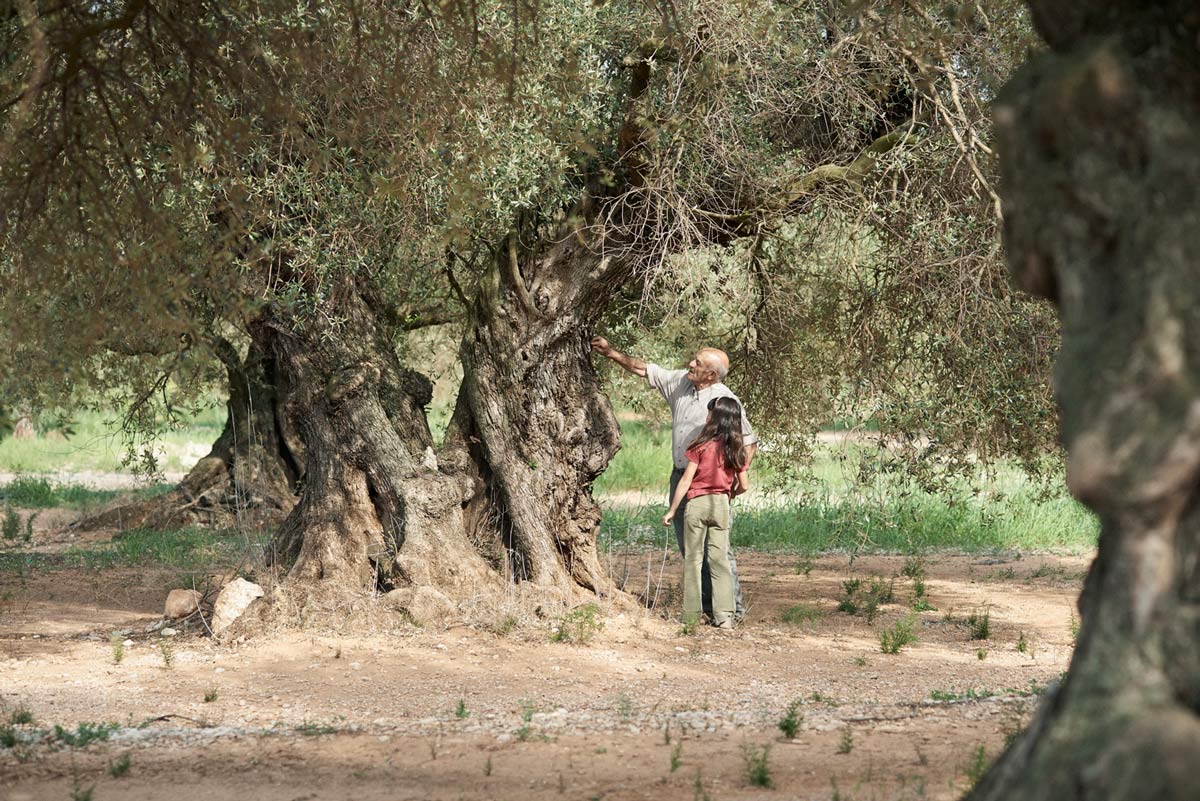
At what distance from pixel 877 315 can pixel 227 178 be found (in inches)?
180

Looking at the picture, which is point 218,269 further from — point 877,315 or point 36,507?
point 36,507

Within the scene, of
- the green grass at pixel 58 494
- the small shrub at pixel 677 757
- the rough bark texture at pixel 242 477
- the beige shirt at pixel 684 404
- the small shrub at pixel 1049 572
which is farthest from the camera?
the green grass at pixel 58 494

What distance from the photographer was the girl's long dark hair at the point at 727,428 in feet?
26.7

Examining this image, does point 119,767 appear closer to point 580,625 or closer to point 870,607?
point 580,625

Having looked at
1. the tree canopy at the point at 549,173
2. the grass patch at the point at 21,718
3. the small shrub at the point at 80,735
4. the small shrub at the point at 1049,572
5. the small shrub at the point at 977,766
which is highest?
the tree canopy at the point at 549,173

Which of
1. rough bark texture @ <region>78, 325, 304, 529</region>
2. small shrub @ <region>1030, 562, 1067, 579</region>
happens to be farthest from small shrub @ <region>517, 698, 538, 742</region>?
rough bark texture @ <region>78, 325, 304, 529</region>

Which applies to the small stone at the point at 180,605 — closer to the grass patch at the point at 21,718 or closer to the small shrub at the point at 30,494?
the grass patch at the point at 21,718

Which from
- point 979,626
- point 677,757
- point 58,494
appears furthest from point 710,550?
point 58,494

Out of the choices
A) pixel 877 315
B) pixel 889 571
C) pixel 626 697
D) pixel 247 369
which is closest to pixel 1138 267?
pixel 626 697

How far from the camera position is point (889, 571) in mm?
11617

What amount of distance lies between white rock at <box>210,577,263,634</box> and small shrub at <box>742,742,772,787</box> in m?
4.34

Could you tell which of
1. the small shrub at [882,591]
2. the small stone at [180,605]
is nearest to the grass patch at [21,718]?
the small stone at [180,605]

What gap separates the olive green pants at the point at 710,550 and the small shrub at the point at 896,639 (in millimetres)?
1110

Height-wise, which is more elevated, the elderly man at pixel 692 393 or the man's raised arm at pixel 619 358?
the man's raised arm at pixel 619 358
